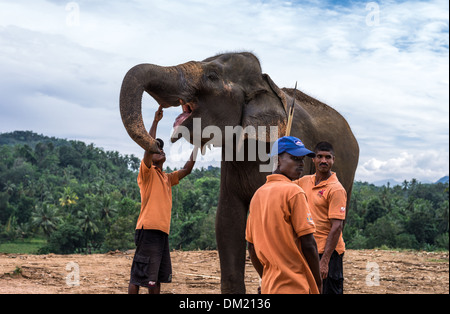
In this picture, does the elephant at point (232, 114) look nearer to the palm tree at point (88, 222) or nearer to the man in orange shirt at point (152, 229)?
the man in orange shirt at point (152, 229)

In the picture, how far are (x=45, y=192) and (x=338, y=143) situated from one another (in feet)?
257

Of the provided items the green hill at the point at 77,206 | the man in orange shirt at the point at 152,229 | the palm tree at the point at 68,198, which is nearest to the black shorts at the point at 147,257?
the man in orange shirt at the point at 152,229

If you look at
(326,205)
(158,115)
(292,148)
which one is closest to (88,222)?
(158,115)

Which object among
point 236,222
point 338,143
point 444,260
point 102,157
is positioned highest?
point 102,157

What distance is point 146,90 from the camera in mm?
4094

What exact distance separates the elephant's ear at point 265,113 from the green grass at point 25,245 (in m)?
59.5

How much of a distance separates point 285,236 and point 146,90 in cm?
175

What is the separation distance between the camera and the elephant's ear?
4590mm

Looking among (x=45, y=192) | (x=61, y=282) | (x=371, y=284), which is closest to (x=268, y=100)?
(x=61, y=282)

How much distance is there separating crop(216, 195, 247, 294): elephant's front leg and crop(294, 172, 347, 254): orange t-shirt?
961 millimetres

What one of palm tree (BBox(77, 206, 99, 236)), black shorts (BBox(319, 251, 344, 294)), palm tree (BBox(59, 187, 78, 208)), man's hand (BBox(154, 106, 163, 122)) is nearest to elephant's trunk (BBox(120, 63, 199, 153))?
man's hand (BBox(154, 106, 163, 122))

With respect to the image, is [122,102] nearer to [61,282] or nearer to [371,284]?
A: [61,282]

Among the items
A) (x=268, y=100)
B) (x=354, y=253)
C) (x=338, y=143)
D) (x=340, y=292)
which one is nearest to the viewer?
(x=340, y=292)

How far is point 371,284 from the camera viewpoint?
9.30 metres
